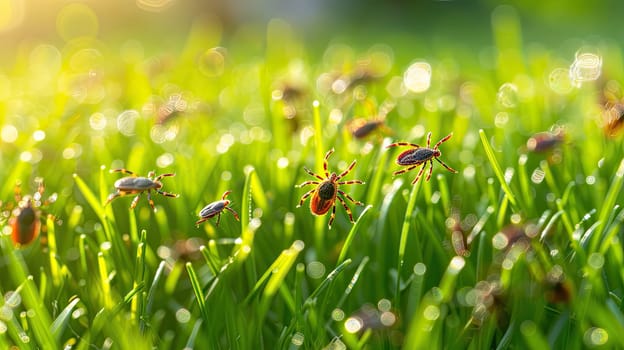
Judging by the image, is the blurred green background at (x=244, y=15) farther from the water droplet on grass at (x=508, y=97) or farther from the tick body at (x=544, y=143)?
the tick body at (x=544, y=143)

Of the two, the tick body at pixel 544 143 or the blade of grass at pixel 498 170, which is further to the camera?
the tick body at pixel 544 143

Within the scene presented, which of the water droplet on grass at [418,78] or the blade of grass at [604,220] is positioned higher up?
the water droplet on grass at [418,78]

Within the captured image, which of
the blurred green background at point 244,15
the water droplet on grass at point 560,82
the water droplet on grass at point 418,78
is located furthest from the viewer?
the blurred green background at point 244,15

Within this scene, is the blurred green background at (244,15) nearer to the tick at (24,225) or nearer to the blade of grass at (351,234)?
the tick at (24,225)

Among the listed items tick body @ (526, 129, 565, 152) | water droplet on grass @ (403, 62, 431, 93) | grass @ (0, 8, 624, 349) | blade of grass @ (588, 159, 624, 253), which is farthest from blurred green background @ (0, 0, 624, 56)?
blade of grass @ (588, 159, 624, 253)

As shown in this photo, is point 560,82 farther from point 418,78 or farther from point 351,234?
point 351,234

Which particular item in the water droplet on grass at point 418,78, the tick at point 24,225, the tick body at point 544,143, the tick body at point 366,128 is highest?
the water droplet on grass at point 418,78

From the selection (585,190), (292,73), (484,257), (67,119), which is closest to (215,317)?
(484,257)

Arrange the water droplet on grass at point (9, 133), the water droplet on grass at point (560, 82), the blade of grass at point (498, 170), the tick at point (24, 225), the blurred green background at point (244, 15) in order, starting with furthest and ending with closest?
the blurred green background at point (244, 15) < the water droplet on grass at point (560, 82) < the water droplet on grass at point (9, 133) < the tick at point (24, 225) < the blade of grass at point (498, 170)

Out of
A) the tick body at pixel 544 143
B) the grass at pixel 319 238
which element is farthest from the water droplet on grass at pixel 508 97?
the tick body at pixel 544 143

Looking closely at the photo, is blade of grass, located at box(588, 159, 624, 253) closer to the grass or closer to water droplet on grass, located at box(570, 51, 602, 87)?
the grass

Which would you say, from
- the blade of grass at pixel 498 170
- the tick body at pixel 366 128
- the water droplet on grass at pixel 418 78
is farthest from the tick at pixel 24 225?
the water droplet on grass at pixel 418 78
